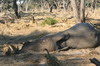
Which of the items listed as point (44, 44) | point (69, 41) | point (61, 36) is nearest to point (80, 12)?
point (69, 41)

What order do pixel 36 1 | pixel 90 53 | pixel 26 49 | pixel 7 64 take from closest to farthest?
pixel 7 64
pixel 90 53
pixel 26 49
pixel 36 1

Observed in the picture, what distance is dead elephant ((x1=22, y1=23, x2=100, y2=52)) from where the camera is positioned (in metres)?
9.16

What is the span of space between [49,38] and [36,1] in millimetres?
68991

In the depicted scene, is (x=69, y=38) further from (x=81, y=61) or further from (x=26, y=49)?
(x=81, y=61)

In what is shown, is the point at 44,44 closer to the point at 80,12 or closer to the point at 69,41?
the point at 69,41

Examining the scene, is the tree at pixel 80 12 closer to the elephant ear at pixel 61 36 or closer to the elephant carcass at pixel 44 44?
the elephant ear at pixel 61 36

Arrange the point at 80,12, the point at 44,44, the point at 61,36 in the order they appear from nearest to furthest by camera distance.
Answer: the point at 44,44 < the point at 61,36 < the point at 80,12

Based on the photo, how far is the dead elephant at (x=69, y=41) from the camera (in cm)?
916

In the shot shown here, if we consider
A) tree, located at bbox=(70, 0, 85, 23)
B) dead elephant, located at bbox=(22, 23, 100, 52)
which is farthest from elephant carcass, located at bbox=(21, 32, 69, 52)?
tree, located at bbox=(70, 0, 85, 23)

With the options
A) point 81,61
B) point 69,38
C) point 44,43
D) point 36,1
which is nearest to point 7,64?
point 81,61

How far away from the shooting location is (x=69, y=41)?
30.8ft

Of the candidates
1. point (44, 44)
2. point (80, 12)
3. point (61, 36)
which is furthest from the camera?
point (80, 12)

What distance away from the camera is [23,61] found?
7.31 meters

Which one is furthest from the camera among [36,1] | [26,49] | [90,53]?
[36,1]
